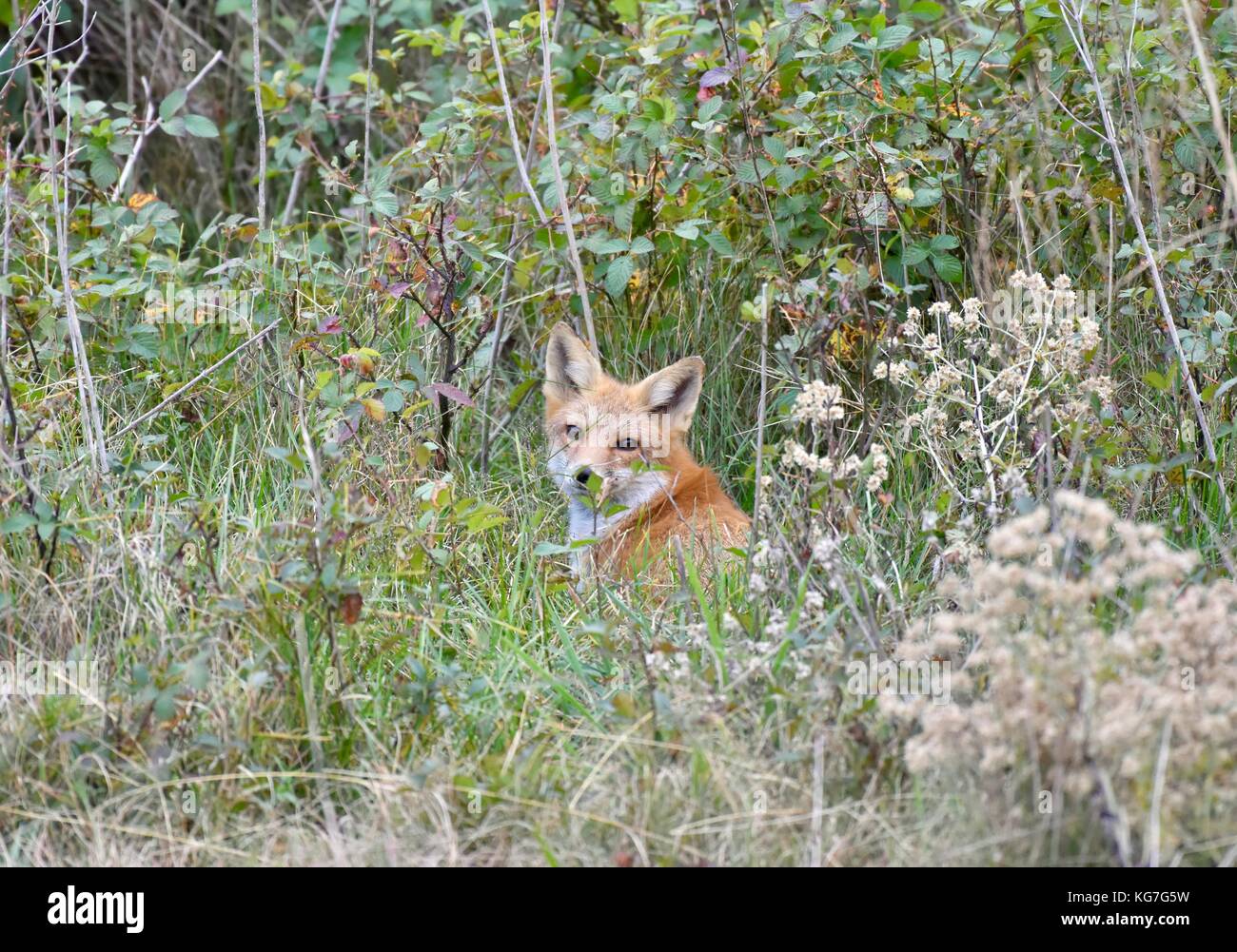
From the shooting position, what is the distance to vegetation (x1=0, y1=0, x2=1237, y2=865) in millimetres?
2873

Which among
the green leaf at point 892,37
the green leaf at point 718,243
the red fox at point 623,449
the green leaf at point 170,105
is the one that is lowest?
the red fox at point 623,449

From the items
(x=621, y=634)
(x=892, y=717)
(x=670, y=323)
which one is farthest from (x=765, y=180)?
(x=892, y=717)

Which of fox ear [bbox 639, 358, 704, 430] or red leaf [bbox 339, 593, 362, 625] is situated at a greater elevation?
fox ear [bbox 639, 358, 704, 430]

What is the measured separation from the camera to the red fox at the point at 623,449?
4.66 metres

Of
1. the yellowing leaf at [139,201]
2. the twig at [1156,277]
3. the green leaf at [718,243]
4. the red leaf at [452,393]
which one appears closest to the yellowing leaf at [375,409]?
the red leaf at [452,393]

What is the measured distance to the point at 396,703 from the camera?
3.42 metres

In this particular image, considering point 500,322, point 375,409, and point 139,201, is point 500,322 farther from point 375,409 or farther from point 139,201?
point 139,201

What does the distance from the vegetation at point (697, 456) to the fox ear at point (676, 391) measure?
0.98ft

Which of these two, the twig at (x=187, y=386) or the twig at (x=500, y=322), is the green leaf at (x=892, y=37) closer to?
the twig at (x=500, y=322)

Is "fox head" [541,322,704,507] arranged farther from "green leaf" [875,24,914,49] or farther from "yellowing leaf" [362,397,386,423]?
"green leaf" [875,24,914,49]

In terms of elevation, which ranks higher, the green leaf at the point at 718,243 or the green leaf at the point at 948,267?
the green leaf at the point at 718,243

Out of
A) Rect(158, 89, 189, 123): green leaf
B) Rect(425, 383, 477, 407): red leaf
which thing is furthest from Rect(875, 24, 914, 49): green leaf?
Rect(158, 89, 189, 123): green leaf
